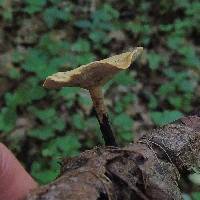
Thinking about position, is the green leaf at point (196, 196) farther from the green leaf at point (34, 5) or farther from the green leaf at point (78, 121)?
the green leaf at point (34, 5)

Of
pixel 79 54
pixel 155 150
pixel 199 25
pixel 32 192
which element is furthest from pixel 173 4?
pixel 32 192

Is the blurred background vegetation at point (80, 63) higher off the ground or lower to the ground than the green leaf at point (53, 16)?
lower

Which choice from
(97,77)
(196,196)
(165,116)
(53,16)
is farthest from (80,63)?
(97,77)

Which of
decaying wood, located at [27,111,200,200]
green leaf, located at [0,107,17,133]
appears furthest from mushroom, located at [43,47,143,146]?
green leaf, located at [0,107,17,133]

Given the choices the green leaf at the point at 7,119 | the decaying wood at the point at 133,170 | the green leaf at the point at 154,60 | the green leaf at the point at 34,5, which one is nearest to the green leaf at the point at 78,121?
the green leaf at the point at 7,119

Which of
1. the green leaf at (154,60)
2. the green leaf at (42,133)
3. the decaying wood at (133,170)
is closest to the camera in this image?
the decaying wood at (133,170)

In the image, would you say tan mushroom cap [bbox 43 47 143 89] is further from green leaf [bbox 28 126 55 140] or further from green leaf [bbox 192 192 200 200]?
green leaf [bbox 28 126 55 140]
